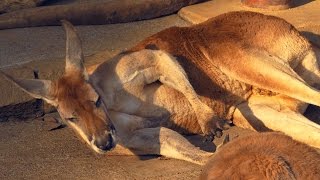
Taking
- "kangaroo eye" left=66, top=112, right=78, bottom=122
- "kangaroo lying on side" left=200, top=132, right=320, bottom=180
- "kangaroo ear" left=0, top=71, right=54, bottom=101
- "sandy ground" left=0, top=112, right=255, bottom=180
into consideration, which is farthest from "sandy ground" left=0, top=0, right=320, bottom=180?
"kangaroo lying on side" left=200, top=132, right=320, bottom=180

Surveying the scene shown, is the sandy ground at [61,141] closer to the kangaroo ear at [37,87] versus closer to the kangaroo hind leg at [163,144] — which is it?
the kangaroo hind leg at [163,144]

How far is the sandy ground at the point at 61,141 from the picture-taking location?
5.98 metres

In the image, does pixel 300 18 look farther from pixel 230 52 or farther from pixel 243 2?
pixel 230 52

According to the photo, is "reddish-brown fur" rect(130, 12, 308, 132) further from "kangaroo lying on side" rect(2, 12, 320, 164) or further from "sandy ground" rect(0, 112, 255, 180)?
"sandy ground" rect(0, 112, 255, 180)

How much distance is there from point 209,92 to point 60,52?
5.99 feet

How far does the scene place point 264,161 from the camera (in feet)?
15.2

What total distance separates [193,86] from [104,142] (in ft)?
3.90

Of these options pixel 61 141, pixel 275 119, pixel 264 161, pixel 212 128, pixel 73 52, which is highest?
pixel 264 161

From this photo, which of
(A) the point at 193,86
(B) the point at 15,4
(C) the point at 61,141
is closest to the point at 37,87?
(C) the point at 61,141

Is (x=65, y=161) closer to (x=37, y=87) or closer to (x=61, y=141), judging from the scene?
(x=61, y=141)

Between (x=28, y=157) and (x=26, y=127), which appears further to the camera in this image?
(x=26, y=127)

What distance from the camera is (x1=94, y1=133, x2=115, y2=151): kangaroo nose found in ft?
19.1

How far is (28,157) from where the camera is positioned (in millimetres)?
6395

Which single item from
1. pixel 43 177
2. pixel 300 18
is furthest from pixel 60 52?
pixel 300 18
